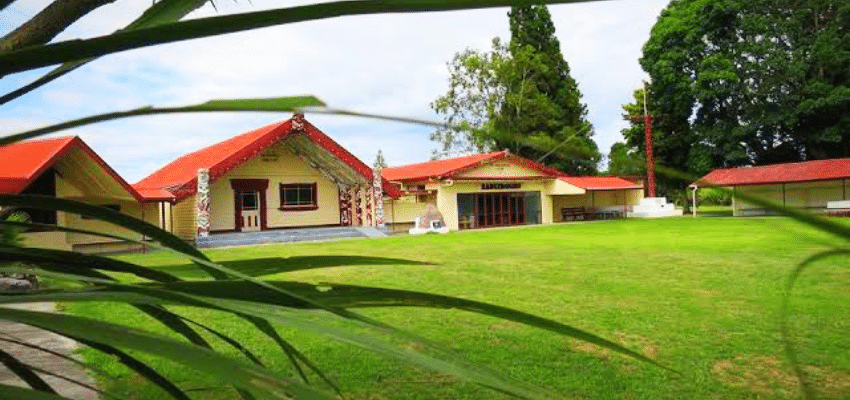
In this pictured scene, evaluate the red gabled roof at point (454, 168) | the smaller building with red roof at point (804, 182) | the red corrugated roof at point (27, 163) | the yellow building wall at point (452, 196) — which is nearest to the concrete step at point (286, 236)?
the yellow building wall at point (452, 196)

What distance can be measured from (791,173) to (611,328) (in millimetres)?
27627

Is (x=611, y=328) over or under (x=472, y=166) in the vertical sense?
under

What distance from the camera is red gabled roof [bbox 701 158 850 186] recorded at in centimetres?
2709

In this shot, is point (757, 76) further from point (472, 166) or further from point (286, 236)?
point (286, 236)

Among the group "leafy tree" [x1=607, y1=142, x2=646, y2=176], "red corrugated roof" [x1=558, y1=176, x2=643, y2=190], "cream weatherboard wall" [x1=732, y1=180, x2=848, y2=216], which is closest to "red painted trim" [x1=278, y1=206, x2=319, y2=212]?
"red corrugated roof" [x1=558, y1=176, x2=643, y2=190]

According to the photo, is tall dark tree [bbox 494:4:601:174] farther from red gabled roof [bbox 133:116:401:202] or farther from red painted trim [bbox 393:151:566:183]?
red gabled roof [bbox 133:116:401:202]

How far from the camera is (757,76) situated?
3388 cm

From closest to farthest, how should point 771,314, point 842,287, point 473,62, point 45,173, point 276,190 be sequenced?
point 771,314 → point 842,287 → point 45,173 → point 276,190 → point 473,62

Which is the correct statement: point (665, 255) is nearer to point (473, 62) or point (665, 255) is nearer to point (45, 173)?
point (45, 173)

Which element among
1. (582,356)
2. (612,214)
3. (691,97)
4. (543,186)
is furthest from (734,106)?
(582,356)

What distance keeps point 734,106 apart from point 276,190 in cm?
2506

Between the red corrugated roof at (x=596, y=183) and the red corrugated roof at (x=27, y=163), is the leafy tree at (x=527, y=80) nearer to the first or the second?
the red corrugated roof at (x=596, y=183)

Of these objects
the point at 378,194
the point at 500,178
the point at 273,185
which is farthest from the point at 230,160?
the point at 500,178

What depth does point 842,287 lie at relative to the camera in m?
7.46
